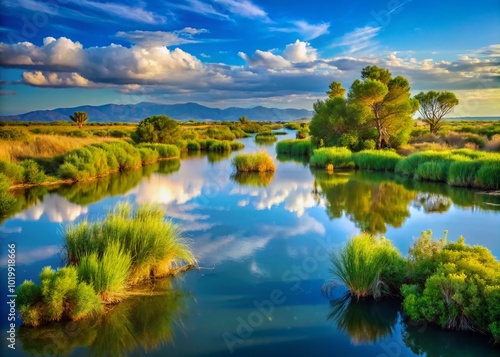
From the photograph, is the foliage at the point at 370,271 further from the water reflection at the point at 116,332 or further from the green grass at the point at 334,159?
the green grass at the point at 334,159

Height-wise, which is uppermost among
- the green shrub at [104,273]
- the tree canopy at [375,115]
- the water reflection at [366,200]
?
the tree canopy at [375,115]

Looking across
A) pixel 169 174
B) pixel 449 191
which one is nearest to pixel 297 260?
pixel 449 191

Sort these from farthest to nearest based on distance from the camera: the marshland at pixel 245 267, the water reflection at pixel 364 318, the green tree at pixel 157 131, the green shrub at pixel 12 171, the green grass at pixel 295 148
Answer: the green grass at pixel 295 148 → the green tree at pixel 157 131 → the green shrub at pixel 12 171 → the water reflection at pixel 364 318 → the marshland at pixel 245 267

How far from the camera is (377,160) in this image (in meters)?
22.6

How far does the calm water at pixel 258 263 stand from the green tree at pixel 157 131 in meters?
15.8

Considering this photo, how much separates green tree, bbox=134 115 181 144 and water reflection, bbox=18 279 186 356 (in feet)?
93.7

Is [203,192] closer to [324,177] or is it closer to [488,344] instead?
[324,177]

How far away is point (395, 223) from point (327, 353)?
22.9 ft

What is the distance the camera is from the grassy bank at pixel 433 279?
4.90m

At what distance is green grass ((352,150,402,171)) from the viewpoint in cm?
2233

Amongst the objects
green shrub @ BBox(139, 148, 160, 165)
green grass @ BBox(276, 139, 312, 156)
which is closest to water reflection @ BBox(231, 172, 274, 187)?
green shrub @ BBox(139, 148, 160, 165)

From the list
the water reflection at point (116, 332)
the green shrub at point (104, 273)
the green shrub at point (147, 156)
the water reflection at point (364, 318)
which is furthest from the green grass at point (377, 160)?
the green shrub at point (104, 273)

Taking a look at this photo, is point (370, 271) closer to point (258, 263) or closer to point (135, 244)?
point (258, 263)

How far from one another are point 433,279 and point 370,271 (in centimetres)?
113
